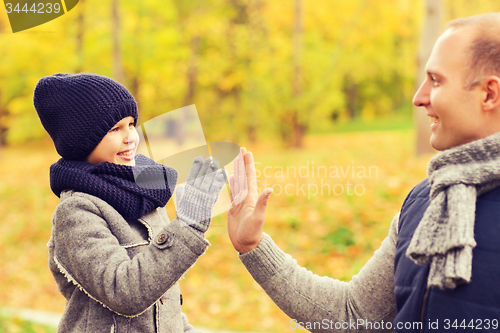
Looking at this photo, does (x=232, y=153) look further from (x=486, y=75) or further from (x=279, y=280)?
(x=486, y=75)

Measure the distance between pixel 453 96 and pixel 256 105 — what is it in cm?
1314

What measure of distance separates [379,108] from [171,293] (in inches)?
901

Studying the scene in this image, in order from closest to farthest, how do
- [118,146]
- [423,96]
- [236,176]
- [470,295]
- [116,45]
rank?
[470,295]
[423,96]
[118,146]
[236,176]
[116,45]

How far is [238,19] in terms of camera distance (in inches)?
610

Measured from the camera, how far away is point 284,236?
19.8 feet

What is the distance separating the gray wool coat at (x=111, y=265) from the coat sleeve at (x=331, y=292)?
368mm

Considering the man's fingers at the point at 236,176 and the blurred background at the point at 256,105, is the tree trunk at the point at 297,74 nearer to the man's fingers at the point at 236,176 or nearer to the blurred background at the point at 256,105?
the blurred background at the point at 256,105

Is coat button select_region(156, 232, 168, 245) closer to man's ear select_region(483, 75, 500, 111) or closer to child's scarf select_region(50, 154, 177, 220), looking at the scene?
child's scarf select_region(50, 154, 177, 220)

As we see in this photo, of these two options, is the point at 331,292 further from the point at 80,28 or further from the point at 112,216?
the point at 80,28

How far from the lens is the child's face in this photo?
1705mm

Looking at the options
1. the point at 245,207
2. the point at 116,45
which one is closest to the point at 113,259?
the point at 245,207

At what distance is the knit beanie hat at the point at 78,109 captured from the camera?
165 cm

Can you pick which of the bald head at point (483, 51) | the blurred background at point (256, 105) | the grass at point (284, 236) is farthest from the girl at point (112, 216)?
the grass at point (284, 236)

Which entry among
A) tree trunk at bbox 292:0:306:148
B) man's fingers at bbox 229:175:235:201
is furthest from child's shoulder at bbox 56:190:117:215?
tree trunk at bbox 292:0:306:148
